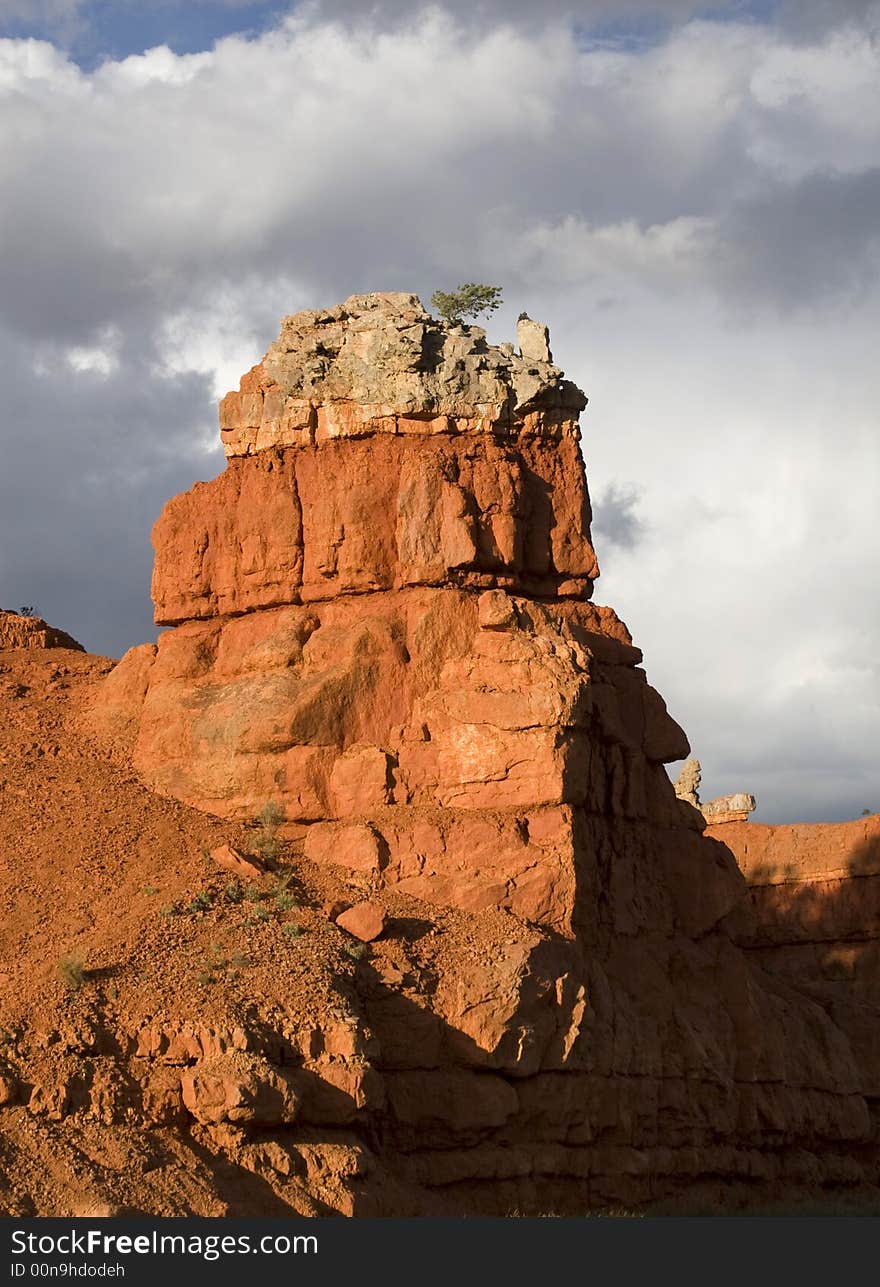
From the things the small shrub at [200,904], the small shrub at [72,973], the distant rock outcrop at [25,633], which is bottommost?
the small shrub at [72,973]

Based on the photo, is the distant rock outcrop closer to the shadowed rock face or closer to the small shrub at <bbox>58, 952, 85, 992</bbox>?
the shadowed rock face

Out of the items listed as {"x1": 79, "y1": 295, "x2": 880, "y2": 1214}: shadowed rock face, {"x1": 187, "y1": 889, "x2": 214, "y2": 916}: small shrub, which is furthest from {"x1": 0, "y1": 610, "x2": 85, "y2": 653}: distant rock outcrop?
{"x1": 187, "y1": 889, "x2": 214, "y2": 916}: small shrub

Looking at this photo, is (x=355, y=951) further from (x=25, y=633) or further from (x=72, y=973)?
(x=25, y=633)

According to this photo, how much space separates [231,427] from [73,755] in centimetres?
618

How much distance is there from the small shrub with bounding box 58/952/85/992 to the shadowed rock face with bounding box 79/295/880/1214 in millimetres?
3301

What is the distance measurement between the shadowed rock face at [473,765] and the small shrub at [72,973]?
330cm

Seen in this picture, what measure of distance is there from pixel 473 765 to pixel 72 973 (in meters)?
7.45

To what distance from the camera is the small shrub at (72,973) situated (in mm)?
24844

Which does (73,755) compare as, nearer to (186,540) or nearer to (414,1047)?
(186,540)

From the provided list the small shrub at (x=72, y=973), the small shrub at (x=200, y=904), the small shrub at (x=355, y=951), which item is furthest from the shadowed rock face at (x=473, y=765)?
the small shrub at (x=72, y=973)

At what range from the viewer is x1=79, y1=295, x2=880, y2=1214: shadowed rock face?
27.3 m

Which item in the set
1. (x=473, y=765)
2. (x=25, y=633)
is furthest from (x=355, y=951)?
(x=25, y=633)

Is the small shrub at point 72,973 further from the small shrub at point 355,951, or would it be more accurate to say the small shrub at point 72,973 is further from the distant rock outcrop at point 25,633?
the distant rock outcrop at point 25,633

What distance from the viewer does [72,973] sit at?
24.9 meters
